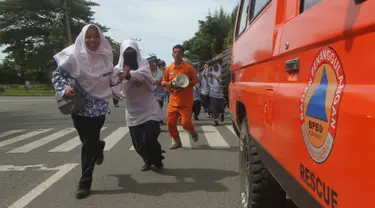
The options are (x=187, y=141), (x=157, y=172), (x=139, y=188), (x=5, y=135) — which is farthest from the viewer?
(x=5, y=135)

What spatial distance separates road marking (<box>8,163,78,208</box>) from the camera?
4055mm

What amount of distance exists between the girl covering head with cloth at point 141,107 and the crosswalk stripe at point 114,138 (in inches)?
78.7

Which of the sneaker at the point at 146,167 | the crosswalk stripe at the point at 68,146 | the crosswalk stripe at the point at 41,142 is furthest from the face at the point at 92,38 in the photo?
the crosswalk stripe at the point at 41,142

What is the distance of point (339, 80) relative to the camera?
1413 millimetres

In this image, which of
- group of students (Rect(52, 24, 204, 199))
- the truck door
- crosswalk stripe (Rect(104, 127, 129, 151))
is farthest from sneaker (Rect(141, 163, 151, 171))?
the truck door

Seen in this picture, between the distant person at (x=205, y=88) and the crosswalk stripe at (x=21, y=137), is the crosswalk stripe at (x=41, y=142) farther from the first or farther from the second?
the distant person at (x=205, y=88)

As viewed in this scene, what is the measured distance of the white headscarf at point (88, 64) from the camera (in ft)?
14.0

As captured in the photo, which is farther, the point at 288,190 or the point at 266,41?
the point at 266,41

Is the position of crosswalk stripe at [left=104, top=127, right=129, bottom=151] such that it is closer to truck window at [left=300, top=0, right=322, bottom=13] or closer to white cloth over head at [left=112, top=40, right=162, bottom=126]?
white cloth over head at [left=112, top=40, right=162, bottom=126]

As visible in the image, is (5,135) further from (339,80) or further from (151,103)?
(339,80)

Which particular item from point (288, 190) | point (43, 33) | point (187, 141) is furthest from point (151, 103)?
point (43, 33)

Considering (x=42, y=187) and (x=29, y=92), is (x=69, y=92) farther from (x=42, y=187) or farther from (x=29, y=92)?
(x=29, y=92)

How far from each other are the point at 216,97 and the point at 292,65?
9.49 metres

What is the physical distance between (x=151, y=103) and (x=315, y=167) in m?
3.89
